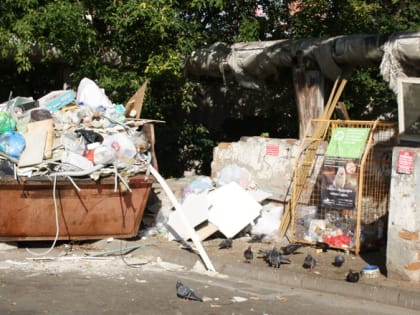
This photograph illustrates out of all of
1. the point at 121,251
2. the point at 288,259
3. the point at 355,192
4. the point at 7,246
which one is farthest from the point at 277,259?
the point at 7,246

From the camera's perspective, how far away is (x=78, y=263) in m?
8.34

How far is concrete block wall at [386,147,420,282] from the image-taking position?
6.89 meters

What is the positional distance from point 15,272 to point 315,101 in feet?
15.9

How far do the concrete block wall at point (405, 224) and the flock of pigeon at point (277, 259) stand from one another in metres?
0.46

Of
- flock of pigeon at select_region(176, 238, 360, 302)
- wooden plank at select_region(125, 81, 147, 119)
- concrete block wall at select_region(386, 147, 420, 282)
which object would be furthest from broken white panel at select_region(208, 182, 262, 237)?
concrete block wall at select_region(386, 147, 420, 282)

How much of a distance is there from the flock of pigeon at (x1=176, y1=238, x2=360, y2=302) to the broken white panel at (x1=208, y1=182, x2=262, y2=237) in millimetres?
326

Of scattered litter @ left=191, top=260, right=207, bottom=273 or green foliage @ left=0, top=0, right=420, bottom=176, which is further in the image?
green foliage @ left=0, top=0, right=420, bottom=176

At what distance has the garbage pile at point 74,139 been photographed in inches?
345

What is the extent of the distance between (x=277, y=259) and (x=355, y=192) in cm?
143

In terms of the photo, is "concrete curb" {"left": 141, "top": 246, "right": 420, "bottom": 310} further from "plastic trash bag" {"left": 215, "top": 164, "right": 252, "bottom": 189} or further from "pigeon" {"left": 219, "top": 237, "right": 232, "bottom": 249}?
"plastic trash bag" {"left": 215, "top": 164, "right": 252, "bottom": 189}

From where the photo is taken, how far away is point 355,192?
8.51 metres

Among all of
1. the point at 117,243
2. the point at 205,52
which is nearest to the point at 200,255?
the point at 117,243

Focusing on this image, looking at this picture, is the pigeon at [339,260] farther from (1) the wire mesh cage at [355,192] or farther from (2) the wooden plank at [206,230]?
(2) the wooden plank at [206,230]

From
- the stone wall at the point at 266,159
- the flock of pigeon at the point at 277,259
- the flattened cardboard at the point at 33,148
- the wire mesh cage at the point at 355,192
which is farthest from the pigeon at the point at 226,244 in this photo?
the flattened cardboard at the point at 33,148
